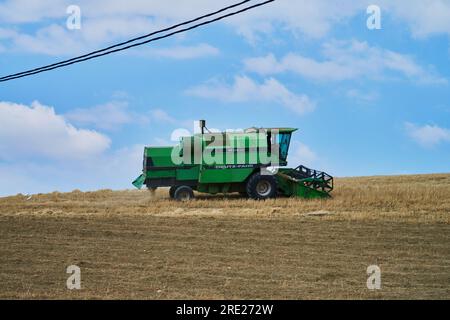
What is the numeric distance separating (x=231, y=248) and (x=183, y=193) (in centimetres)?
921

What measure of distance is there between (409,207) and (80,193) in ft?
48.8

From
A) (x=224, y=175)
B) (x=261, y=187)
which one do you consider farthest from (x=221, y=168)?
(x=261, y=187)

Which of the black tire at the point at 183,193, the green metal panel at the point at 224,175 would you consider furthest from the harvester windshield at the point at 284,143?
the black tire at the point at 183,193

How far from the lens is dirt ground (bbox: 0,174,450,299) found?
36.1 ft

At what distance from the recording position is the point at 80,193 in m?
27.8

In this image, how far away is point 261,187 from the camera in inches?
924

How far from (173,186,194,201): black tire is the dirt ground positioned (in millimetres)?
895

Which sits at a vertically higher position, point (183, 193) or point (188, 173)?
point (188, 173)

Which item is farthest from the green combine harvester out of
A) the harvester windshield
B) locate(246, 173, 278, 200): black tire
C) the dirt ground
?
the dirt ground

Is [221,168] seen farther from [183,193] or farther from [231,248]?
[231,248]

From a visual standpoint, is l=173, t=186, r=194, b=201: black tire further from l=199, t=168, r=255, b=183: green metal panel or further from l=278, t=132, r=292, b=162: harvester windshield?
l=278, t=132, r=292, b=162: harvester windshield
